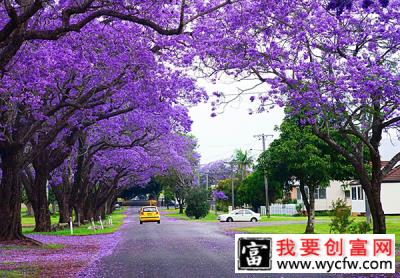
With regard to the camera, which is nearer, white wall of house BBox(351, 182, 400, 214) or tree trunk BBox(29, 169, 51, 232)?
tree trunk BBox(29, 169, 51, 232)

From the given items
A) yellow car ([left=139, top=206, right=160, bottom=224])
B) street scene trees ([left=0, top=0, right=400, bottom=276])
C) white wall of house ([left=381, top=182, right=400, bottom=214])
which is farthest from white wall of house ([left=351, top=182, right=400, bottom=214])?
street scene trees ([left=0, top=0, right=400, bottom=276])

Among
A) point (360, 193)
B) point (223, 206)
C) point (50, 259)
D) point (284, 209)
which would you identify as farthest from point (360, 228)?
point (223, 206)

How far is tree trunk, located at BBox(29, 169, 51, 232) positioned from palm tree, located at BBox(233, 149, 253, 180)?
63.0 meters

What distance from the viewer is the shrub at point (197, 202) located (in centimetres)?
6456

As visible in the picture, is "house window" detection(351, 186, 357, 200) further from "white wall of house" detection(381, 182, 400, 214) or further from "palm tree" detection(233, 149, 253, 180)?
"palm tree" detection(233, 149, 253, 180)

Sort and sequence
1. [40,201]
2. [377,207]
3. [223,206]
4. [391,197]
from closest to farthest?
[377,207]
[40,201]
[391,197]
[223,206]

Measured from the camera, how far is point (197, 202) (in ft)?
213

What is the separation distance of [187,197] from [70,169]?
27.5m

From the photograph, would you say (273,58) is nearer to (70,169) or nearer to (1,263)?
(1,263)

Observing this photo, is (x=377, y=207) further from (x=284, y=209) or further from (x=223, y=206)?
(x=223, y=206)

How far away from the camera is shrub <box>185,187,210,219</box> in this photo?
64.6m

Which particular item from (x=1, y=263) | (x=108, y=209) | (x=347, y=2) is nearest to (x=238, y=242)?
(x=347, y=2)

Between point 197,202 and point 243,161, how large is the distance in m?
35.7

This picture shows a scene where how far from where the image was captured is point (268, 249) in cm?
1042
